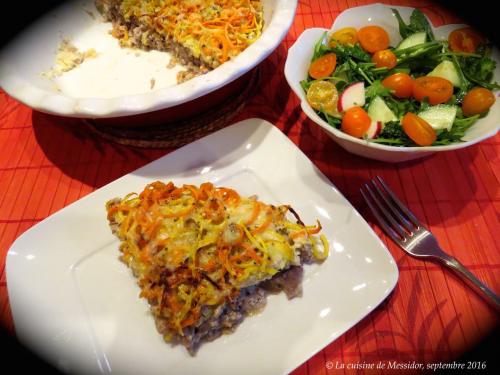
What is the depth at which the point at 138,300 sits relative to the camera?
4.90 feet

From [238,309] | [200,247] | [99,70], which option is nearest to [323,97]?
[200,247]

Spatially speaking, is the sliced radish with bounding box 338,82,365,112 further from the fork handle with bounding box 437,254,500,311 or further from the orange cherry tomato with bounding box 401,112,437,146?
the fork handle with bounding box 437,254,500,311

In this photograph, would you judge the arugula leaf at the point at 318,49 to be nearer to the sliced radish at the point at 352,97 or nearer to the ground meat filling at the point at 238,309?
the sliced radish at the point at 352,97

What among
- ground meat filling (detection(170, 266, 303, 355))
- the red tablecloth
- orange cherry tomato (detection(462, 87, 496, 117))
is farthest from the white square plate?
orange cherry tomato (detection(462, 87, 496, 117))

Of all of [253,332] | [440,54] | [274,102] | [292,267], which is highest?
[440,54]

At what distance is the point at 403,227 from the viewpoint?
5.41ft

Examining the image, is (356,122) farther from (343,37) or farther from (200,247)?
(200,247)

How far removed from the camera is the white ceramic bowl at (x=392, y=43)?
1.52 meters

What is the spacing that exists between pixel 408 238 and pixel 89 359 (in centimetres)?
137

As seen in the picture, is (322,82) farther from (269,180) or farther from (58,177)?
(58,177)

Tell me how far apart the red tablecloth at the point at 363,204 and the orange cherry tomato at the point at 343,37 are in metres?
0.41

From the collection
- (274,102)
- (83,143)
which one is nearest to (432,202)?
(274,102)

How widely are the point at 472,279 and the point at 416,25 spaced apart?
1239mm

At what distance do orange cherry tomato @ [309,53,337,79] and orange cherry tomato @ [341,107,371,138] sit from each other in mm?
256
